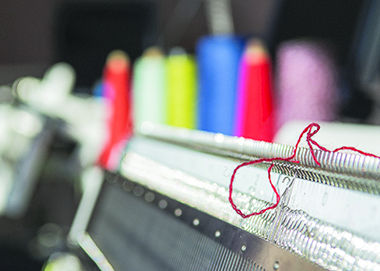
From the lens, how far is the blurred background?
4.92ft

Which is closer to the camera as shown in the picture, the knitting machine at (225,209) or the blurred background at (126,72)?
the knitting machine at (225,209)

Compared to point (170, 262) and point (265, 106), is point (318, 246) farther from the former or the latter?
point (265, 106)

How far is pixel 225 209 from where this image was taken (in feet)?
2.14

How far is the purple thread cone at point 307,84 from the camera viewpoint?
4.75ft

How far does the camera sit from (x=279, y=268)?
0.52 m

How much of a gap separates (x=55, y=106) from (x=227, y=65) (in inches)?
38.3

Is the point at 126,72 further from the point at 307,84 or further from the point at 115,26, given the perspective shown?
the point at 307,84

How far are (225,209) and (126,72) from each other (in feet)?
6.14

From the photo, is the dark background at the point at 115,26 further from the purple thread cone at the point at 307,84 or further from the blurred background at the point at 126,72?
the purple thread cone at the point at 307,84

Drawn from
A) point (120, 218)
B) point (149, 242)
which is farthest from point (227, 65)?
point (149, 242)

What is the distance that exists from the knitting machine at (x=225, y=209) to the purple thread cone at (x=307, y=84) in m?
0.58

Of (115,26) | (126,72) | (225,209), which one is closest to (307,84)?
(225,209)

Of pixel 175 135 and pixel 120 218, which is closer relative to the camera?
pixel 175 135

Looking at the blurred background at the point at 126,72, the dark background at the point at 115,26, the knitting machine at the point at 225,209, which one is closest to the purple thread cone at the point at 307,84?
the blurred background at the point at 126,72
